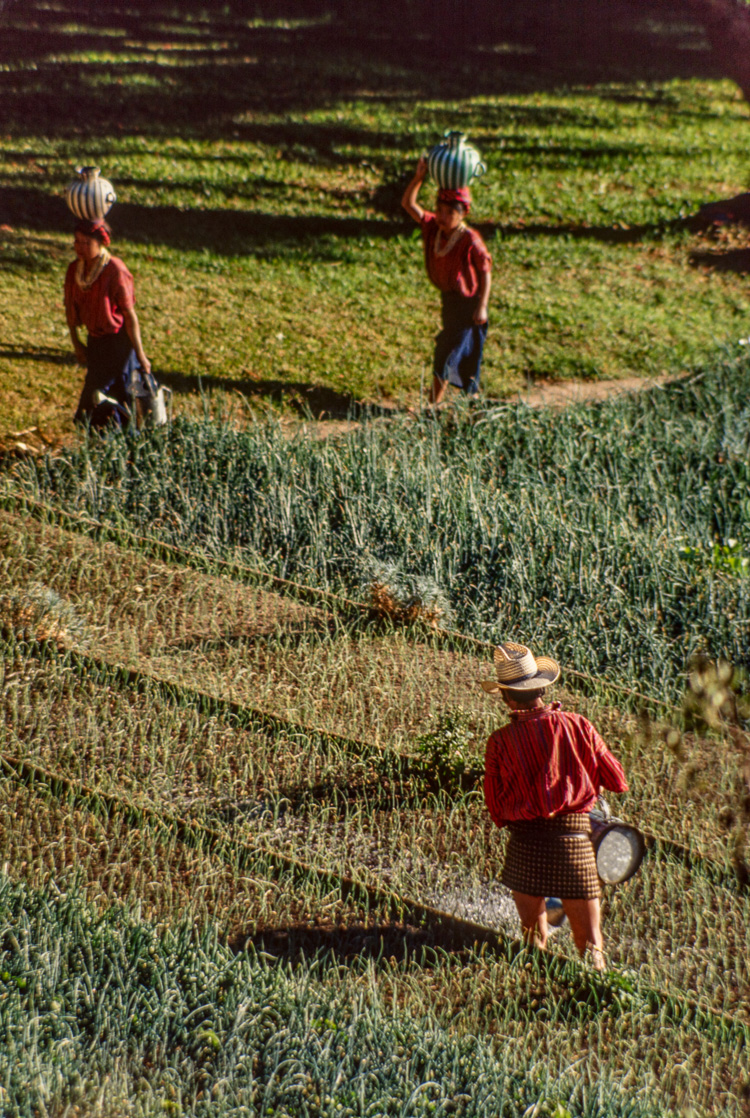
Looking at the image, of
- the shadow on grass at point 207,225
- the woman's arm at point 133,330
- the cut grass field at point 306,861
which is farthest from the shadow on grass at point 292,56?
the cut grass field at point 306,861

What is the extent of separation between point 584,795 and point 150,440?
3879 mm

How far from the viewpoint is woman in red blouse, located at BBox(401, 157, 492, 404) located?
6.86 metres

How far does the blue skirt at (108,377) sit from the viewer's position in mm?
6434

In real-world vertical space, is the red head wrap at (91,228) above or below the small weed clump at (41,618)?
above

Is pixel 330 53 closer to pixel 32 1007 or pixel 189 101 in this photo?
pixel 189 101

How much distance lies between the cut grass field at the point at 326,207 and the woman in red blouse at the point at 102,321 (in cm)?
73

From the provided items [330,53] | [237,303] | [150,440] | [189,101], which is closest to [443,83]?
[330,53]

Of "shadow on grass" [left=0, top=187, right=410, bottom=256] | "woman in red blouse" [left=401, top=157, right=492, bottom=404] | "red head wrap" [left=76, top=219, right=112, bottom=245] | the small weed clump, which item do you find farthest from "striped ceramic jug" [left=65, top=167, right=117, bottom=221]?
"shadow on grass" [left=0, top=187, right=410, bottom=256]

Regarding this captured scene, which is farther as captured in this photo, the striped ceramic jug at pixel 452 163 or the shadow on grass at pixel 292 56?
the shadow on grass at pixel 292 56

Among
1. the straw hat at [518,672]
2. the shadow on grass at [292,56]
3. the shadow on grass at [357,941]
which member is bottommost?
the shadow on grass at [357,941]

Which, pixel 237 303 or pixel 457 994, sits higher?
pixel 237 303

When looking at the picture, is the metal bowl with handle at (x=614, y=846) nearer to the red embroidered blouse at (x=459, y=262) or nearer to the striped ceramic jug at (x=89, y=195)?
the red embroidered blouse at (x=459, y=262)

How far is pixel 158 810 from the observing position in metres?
4.09

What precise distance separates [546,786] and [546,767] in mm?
61
